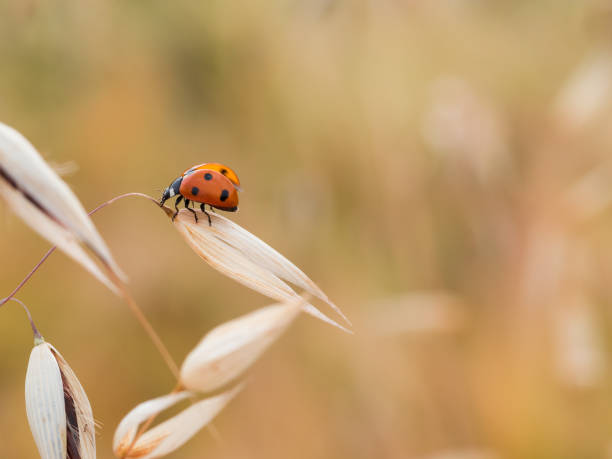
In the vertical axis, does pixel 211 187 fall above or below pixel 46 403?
above

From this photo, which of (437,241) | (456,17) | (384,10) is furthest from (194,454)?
(456,17)

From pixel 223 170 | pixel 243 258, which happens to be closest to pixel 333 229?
pixel 223 170

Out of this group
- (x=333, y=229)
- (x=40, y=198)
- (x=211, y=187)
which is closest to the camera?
(x=40, y=198)

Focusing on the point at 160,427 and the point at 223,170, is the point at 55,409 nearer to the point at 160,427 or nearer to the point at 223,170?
the point at 160,427

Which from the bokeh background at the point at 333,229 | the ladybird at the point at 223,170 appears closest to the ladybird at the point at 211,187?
the ladybird at the point at 223,170

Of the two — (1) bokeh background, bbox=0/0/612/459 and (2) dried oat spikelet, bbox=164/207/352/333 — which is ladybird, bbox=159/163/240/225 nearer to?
(2) dried oat spikelet, bbox=164/207/352/333

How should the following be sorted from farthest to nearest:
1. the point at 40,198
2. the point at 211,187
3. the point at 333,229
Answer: the point at 333,229, the point at 211,187, the point at 40,198

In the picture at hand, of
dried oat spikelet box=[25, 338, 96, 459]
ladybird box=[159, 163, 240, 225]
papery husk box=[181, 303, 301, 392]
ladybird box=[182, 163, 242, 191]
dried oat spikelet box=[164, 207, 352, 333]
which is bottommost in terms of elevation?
dried oat spikelet box=[25, 338, 96, 459]

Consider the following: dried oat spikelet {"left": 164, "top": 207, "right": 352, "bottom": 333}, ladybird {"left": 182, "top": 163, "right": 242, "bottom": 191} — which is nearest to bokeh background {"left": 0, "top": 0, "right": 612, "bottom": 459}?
ladybird {"left": 182, "top": 163, "right": 242, "bottom": 191}
